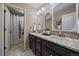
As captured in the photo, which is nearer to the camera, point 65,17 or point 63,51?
point 63,51

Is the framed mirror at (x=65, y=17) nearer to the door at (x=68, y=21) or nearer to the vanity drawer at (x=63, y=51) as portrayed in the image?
the door at (x=68, y=21)

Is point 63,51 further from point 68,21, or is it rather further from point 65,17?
point 65,17

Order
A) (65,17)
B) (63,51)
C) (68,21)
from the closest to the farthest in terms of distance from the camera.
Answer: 1. (63,51)
2. (68,21)
3. (65,17)

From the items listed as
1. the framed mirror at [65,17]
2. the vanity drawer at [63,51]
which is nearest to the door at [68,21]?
the framed mirror at [65,17]

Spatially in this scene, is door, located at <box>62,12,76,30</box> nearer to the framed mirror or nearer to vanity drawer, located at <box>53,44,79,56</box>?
the framed mirror

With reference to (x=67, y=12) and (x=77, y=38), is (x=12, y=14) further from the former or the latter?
(x=77, y=38)

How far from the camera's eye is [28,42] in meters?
3.09

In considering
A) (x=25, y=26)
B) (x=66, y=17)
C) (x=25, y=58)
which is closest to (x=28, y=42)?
(x=25, y=26)

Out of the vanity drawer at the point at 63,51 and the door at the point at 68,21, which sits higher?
the door at the point at 68,21

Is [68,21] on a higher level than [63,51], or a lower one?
higher

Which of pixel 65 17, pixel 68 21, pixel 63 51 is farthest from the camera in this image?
pixel 65 17

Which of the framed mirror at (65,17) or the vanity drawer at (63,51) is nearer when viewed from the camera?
the vanity drawer at (63,51)

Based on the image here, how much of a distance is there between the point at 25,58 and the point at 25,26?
1595 millimetres

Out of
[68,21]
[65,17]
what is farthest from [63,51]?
[65,17]
